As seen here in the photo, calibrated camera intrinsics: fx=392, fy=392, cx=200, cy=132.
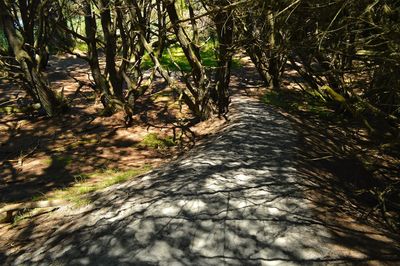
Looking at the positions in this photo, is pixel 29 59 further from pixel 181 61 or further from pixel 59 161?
pixel 181 61

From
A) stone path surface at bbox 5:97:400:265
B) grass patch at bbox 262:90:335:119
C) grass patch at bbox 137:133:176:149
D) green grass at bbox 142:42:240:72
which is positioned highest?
green grass at bbox 142:42:240:72

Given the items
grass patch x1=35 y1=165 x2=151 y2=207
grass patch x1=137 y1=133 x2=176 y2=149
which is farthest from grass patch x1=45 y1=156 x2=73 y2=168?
grass patch x1=137 y1=133 x2=176 y2=149

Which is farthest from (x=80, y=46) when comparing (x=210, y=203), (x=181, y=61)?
(x=210, y=203)

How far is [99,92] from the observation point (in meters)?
11.0

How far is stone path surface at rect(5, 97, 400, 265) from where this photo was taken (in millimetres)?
4305

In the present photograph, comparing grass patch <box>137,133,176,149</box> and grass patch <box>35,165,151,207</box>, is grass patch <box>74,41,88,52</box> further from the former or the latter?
grass patch <box>35,165,151,207</box>

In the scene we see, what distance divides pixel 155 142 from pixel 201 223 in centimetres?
470

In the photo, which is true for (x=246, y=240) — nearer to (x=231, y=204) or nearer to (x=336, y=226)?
(x=231, y=204)

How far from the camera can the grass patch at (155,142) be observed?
920 centimetres

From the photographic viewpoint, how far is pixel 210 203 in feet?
17.4

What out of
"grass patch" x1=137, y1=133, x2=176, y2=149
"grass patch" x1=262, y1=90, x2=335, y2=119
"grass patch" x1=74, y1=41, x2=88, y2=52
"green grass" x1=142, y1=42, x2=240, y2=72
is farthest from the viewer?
"grass patch" x1=74, y1=41, x2=88, y2=52

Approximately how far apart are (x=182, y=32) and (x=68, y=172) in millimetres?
4183

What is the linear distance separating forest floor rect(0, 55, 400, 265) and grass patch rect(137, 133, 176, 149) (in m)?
0.12

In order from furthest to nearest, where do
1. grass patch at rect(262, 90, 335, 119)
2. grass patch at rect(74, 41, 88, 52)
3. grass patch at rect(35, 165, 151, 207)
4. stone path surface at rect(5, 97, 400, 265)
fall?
grass patch at rect(74, 41, 88, 52) → grass patch at rect(262, 90, 335, 119) → grass patch at rect(35, 165, 151, 207) → stone path surface at rect(5, 97, 400, 265)
